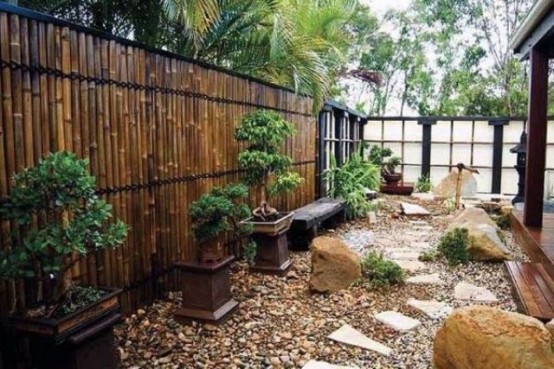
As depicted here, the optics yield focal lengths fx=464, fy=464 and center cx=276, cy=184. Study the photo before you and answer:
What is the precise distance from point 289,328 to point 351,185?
15.7 feet

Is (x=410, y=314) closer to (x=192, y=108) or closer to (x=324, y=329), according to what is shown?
(x=324, y=329)

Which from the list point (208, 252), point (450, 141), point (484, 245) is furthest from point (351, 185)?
point (450, 141)

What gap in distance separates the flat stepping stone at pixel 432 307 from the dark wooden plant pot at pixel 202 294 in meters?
1.41

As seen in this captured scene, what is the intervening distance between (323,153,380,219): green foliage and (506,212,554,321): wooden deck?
2.94 metres

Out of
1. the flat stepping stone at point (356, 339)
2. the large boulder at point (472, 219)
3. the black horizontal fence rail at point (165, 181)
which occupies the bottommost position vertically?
the flat stepping stone at point (356, 339)

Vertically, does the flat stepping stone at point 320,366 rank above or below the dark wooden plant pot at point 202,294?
below

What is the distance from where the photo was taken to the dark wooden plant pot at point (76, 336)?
6.41 ft

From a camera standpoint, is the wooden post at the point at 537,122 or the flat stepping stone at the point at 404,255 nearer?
the wooden post at the point at 537,122

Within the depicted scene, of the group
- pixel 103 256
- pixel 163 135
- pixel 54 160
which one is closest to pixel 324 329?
pixel 103 256

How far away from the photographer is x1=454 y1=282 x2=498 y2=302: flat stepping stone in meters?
3.61

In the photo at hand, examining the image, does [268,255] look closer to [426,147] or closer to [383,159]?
[383,159]

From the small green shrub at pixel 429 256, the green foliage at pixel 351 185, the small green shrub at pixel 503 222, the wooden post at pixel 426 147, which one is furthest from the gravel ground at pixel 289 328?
the wooden post at pixel 426 147

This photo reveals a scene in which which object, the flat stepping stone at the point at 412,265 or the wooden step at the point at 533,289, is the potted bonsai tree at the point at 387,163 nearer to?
the flat stepping stone at the point at 412,265

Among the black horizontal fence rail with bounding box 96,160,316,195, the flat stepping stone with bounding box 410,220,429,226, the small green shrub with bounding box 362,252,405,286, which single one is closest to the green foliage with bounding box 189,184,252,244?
the black horizontal fence rail with bounding box 96,160,316,195
